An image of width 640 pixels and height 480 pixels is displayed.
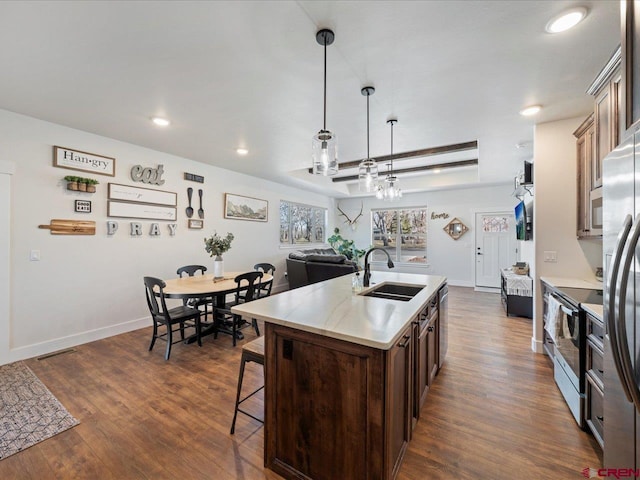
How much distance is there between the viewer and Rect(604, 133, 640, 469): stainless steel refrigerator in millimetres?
932

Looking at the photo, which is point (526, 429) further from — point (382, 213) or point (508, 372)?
point (382, 213)

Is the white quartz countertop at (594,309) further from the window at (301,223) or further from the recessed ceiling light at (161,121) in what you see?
the window at (301,223)

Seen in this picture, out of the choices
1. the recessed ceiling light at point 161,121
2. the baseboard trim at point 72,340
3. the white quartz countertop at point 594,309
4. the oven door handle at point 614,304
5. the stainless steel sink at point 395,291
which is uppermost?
the recessed ceiling light at point 161,121

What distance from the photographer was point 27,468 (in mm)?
1662

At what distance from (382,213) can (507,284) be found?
179 inches

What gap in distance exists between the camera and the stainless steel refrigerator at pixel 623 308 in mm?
932

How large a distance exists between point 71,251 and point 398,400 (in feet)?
13.3

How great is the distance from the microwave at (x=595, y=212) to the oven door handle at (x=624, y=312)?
2086mm

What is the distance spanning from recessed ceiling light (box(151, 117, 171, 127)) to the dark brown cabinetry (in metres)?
2.89

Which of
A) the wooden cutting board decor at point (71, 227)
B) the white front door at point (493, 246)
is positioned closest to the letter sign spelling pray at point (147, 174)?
the wooden cutting board decor at point (71, 227)

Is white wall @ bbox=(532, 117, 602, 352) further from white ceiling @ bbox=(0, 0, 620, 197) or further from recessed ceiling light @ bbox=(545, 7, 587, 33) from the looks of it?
recessed ceiling light @ bbox=(545, 7, 587, 33)

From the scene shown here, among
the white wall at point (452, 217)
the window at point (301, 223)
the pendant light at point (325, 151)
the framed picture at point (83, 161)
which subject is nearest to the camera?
the pendant light at point (325, 151)

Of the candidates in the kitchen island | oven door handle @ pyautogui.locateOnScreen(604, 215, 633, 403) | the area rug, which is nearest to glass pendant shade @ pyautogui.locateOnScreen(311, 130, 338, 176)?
the kitchen island

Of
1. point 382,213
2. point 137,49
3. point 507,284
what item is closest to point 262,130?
point 137,49
